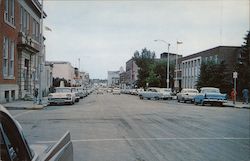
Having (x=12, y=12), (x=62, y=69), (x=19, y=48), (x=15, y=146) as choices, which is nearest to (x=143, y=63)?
(x=62, y=69)

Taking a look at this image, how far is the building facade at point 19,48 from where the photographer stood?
28797mm

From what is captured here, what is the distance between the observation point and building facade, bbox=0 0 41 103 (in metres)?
28.8

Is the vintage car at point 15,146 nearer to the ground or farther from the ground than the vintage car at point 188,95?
farther from the ground

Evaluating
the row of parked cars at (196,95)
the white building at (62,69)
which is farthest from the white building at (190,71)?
the white building at (62,69)

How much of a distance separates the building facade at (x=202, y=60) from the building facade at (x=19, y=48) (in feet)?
88.4

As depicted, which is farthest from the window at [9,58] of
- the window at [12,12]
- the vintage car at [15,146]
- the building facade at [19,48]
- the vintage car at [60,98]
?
the vintage car at [15,146]

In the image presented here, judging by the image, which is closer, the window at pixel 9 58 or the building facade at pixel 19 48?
the building facade at pixel 19 48

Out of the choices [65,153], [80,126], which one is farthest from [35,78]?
[65,153]

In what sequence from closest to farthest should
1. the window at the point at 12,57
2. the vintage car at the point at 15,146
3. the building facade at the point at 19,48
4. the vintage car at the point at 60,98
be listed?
the vintage car at the point at 15,146, the building facade at the point at 19,48, the window at the point at 12,57, the vintage car at the point at 60,98

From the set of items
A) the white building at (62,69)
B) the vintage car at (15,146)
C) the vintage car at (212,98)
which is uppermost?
the white building at (62,69)

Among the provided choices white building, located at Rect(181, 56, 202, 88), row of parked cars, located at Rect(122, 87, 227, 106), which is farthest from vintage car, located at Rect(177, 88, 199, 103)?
white building, located at Rect(181, 56, 202, 88)

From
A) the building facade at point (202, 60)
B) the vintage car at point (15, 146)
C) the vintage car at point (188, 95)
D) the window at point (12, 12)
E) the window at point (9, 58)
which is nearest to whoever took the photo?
the vintage car at point (15, 146)

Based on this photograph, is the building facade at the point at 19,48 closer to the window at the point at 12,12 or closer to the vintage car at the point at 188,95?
the window at the point at 12,12

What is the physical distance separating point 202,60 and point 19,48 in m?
38.6
